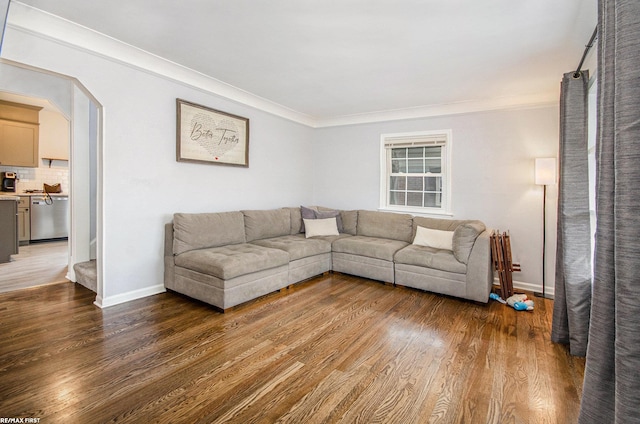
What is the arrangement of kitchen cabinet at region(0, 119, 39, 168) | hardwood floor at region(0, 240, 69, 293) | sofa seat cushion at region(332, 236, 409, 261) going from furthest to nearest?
kitchen cabinet at region(0, 119, 39, 168), sofa seat cushion at region(332, 236, 409, 261), hardwood floor at region(0, 240, 69, 293)

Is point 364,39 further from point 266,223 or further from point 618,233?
point 266,223

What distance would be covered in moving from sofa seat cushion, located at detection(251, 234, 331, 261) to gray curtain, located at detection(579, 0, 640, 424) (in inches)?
125

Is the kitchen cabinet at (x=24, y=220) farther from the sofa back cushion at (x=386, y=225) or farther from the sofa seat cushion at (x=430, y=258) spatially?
the sofa seat cushion at (x=430, y=258)

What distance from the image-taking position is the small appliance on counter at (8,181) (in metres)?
6.22

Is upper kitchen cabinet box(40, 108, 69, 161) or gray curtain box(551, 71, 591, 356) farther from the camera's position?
upper kitchen cabinet box(40, 108, 69, 161)

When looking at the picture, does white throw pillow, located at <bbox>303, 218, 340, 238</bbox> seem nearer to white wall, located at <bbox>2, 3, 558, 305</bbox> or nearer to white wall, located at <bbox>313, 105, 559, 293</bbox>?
white wall, located at <bbox>2, 3, 558, 305</bbox>

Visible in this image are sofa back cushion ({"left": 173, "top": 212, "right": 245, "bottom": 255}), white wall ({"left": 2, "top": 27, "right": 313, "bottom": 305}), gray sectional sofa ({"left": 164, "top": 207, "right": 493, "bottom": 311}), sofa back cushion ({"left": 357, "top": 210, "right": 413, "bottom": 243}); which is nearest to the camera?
white wall ({"left": 2, "top": 27, "right": 313, "bottom": 305})

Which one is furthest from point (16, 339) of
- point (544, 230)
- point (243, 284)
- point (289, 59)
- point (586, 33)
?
point (544, 230)

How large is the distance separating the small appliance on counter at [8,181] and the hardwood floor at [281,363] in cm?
416

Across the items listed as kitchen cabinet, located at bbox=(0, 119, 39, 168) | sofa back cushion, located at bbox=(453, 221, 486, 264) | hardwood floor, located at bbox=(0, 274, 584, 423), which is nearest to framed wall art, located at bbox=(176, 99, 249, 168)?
hardwood floor, located at bbox=(0, 274, 584, 423)

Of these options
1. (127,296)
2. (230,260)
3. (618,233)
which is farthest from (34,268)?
(618,233)

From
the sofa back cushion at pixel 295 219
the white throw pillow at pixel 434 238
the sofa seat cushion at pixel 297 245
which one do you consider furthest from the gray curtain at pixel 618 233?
the sofa back cushion at pixel 295 219

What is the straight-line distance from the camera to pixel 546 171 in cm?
368

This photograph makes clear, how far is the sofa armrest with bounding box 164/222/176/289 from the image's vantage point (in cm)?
356
